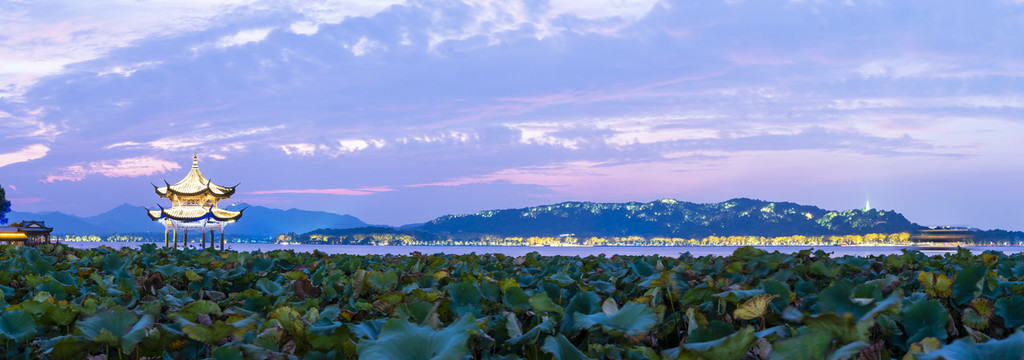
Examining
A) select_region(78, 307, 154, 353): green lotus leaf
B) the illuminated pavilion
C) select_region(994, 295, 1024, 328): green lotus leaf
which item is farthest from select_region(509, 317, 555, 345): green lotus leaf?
the illuminated pavilion

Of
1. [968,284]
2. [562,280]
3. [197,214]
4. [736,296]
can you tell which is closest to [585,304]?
[736,296]

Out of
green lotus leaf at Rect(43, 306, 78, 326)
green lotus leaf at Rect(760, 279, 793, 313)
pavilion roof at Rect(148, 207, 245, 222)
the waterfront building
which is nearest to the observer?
green lotus leaf at Rect(43, 306, 78, 326)

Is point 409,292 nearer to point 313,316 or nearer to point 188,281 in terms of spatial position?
point 313,316

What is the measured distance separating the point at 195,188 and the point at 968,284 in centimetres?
7018

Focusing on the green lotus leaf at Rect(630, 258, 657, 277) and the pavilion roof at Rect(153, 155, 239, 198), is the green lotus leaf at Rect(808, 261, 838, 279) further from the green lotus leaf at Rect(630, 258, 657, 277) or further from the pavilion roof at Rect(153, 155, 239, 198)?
the pavilion roof at Rect(153, 155, 239, 198)

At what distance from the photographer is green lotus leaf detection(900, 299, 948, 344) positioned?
2742mm

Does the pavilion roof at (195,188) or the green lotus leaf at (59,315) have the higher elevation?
the pavilion roof at (195,188)

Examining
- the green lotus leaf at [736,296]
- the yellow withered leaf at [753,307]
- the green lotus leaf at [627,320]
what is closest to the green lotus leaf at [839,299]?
the yellow withered leaf at [753,307]

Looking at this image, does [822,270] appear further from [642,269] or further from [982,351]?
[982,351]

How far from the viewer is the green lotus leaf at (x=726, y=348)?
169cm

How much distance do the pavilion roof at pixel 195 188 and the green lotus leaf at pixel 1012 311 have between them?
6865cm

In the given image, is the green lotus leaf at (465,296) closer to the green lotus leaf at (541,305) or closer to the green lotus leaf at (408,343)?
the green lotus leaf at (541,305)

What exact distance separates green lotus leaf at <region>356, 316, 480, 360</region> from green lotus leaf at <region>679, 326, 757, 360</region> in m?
0.58

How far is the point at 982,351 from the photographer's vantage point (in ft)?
5.61
